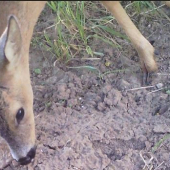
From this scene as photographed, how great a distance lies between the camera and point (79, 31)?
5000 mm

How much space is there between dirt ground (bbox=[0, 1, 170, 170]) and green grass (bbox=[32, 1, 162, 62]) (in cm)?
9

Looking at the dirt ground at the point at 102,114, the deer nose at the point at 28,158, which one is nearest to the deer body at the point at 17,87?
the deer nose at the point at 28,158

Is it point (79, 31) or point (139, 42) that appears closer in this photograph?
point (139, 42)

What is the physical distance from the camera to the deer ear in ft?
11.1

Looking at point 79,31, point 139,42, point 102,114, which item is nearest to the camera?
point 102,114

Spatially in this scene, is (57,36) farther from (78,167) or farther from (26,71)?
(78,167)

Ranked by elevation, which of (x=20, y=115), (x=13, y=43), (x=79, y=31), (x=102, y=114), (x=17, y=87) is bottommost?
(x=102, y=114)

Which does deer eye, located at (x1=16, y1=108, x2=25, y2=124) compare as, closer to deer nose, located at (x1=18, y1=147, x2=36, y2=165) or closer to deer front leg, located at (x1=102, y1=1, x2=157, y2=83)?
deer nose, located at (x1=18, y1=147, x2=36, y2=165)

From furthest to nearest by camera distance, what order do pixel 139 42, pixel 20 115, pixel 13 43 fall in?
pixel 139 42
pixel 20 115
pixel 13 43

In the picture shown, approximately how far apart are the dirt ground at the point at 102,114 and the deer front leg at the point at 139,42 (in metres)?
0.12

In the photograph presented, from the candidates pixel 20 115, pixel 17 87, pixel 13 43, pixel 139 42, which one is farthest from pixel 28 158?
pixel 139 42

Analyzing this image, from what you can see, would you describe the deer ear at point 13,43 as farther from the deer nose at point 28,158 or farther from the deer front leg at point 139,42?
the deer front leg at point 139,42

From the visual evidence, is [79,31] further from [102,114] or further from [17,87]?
[17,87]

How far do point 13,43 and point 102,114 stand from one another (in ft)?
3.81
